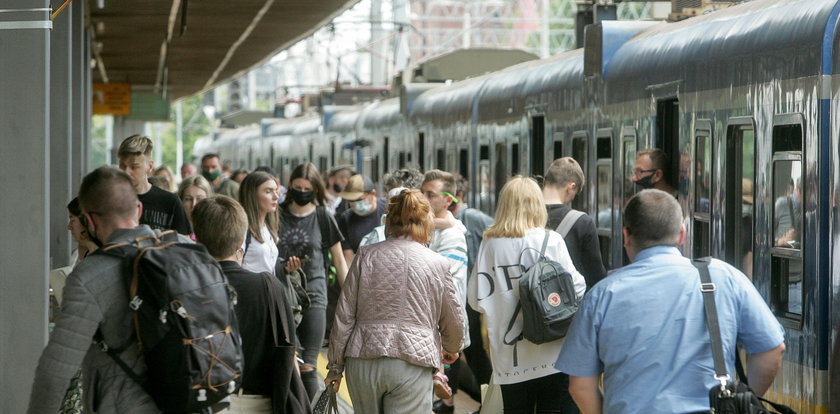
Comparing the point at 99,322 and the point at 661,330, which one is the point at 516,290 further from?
the point at 99,322

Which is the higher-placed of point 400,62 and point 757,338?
point 400,62

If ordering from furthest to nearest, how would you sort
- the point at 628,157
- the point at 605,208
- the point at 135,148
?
the point at 605,208
the point at 628,157
the point at 135,148

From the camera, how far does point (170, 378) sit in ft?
16.0

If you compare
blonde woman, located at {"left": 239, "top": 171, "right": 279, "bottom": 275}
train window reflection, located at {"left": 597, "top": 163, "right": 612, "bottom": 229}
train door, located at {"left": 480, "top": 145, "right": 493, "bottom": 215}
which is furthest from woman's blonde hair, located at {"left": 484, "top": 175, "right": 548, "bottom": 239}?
train door, located at {"left": 480, "top": 145, "right": 493, "bottom": 215}

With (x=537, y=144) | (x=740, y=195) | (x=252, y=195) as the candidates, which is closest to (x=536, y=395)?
(x=740, y=195)

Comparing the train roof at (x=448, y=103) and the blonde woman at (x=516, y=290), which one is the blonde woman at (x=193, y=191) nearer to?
the blonde woman at (x=516, y=290)

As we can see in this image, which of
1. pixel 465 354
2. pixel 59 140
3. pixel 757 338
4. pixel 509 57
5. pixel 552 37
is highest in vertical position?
pixel 552 37

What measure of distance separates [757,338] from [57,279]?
11.1 feet

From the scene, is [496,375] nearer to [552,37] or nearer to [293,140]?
[293,140]

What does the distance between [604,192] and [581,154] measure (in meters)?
0.76

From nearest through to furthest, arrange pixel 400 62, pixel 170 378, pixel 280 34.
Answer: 1. pixel 170 378
2. pixel 280 34
3. pixel 400 62

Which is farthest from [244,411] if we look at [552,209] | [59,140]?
[59,140]

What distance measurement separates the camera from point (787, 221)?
23.1 ft

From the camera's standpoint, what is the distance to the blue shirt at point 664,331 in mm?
5094
